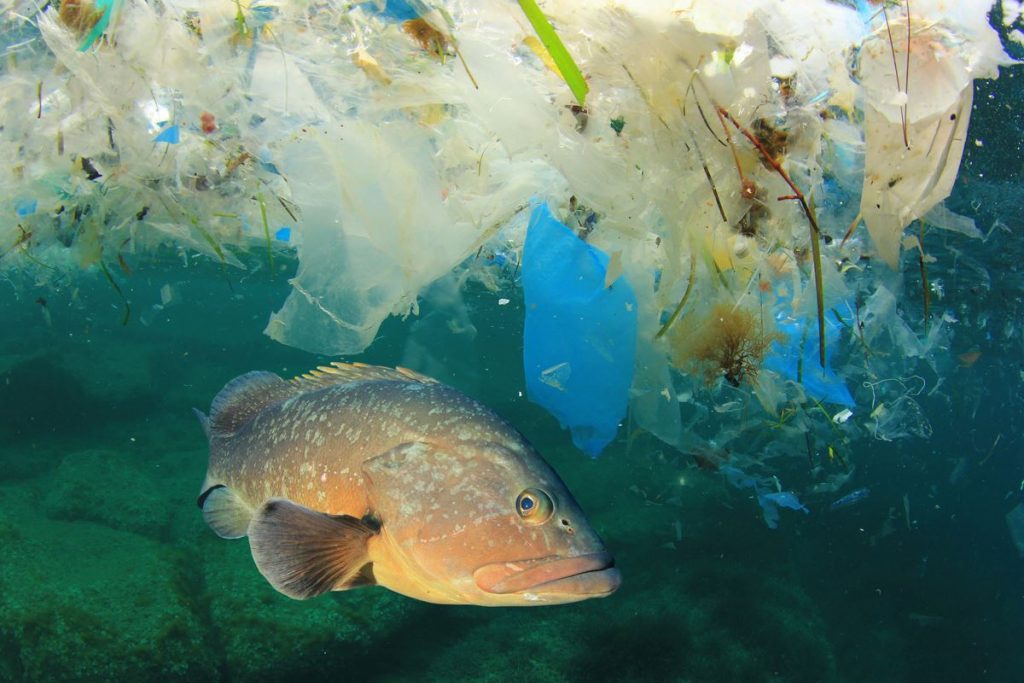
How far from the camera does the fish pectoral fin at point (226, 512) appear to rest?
A: 3748 millimetres

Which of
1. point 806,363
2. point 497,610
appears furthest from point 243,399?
point 497,610

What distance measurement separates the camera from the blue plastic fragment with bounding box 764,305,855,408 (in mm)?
5496

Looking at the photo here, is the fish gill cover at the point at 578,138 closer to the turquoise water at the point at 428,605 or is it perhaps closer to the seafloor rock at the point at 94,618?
the turquoise water at the point at 428,605

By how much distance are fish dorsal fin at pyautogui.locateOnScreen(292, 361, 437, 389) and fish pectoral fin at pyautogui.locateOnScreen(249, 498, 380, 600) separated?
103 cm

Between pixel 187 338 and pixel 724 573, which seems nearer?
pixel 724 573

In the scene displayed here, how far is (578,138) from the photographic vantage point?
4.29 metres

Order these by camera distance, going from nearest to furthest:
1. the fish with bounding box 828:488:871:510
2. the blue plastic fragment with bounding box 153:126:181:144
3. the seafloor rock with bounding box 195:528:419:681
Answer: the blue plastic fragment with bounding box 153:126:181:144 → the seafloor rock with bounding box 195:528:419:681 → the fish with bounding box 828:488:871:510

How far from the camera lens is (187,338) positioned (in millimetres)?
Answer: 27125

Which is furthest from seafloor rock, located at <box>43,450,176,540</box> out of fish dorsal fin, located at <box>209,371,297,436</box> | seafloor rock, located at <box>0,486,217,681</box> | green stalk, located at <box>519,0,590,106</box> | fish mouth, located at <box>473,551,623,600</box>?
green stalk, located at <box>519,0,590,106</box>

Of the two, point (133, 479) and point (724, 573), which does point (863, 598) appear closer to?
point (724, 573)

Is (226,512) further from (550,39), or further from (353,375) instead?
(550,39)

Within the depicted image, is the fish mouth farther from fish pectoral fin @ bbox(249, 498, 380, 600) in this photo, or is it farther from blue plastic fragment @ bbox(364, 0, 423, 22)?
blue plastic fragment @ bbox(364, 0, 423, 22)

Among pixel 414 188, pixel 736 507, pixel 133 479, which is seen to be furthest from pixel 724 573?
pixel 133 479

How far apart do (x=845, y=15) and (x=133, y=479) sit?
14135mm
